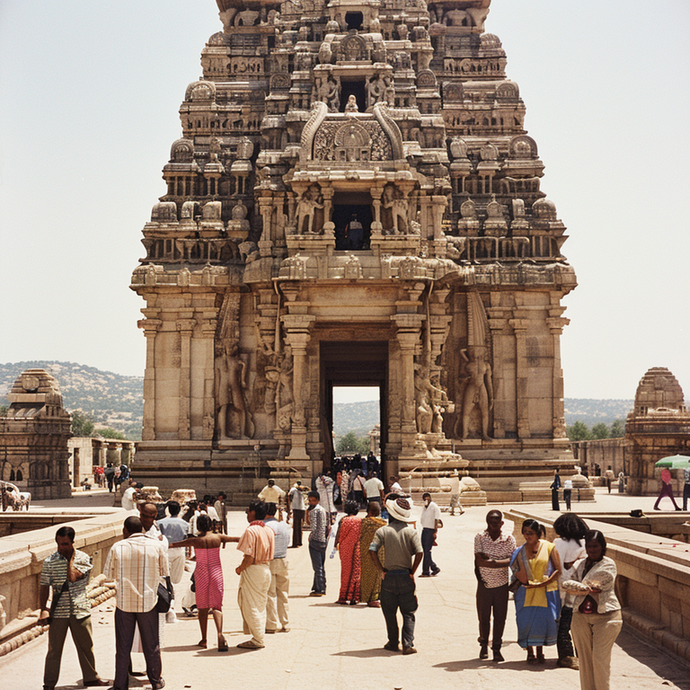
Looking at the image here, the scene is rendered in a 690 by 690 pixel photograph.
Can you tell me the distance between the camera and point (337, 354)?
115ft

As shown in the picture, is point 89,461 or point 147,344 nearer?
point 147,344

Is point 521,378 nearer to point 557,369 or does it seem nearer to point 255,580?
point 557,369

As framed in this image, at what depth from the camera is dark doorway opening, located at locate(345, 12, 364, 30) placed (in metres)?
35.6

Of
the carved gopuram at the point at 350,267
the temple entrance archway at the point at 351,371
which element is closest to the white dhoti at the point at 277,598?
the carved gopuram at the point at 350,267


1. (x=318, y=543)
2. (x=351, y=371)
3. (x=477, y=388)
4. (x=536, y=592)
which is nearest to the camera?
(x=536, y=592)

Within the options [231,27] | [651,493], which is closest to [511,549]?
[651,493]

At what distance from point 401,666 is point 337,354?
82.1ft

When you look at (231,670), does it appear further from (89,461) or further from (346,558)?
(89,461)

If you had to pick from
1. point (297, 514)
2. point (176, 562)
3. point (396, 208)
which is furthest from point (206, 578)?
point (396, 208)

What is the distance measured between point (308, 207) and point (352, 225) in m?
4.12

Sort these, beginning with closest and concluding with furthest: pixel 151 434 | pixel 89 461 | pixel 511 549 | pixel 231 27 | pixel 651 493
Result: pixel 511 549
pixel 151 434
pixel 651 493
pixel 231 27
pixel 89 461

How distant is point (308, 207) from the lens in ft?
97.7

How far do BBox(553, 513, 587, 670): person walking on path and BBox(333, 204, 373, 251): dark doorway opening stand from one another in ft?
77.4

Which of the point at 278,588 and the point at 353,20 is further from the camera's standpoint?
the point at 353,20
